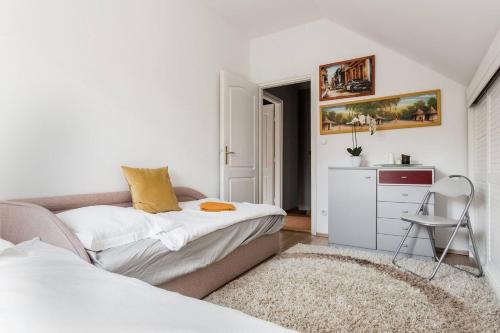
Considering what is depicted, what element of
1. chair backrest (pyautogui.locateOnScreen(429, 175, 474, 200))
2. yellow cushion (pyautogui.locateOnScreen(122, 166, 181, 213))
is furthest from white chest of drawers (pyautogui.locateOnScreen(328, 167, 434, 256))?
yellow cushion (pyautogui.locateOnScreen(122, 166, 181, 213))

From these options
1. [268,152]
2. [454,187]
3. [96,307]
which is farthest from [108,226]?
[268,152]

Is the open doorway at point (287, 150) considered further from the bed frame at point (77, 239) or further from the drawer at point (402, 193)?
the bed frame at point (77, 239)

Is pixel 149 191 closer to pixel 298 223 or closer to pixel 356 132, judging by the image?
pixel 356 132

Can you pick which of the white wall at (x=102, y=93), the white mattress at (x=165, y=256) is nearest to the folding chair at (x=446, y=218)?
the white mattress at (x=165, y=256)

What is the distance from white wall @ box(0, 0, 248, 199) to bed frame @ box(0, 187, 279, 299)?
0.34 ft

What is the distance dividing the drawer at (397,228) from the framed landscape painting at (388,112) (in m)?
1.09

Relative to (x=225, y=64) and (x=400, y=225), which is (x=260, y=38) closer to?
(x=225, y=64)

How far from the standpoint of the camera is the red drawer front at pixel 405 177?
2672mm

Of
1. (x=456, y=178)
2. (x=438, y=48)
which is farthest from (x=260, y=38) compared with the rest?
(x=456, y=178)

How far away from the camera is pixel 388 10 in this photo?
2.16 metres

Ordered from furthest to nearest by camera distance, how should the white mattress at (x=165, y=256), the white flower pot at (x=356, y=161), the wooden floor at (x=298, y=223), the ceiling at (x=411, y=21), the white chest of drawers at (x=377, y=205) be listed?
the wooden floor at (x=298, y=223) → the white flower pot at (x=356, y=161) → the white chest of drawers at (x=377, y=205) → the ceiling at (x=411, y=21) → the white mattress at (x=165, y=256)

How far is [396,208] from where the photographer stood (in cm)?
278

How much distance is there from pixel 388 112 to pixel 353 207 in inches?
46.9

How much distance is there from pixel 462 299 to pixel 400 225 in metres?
1.01
